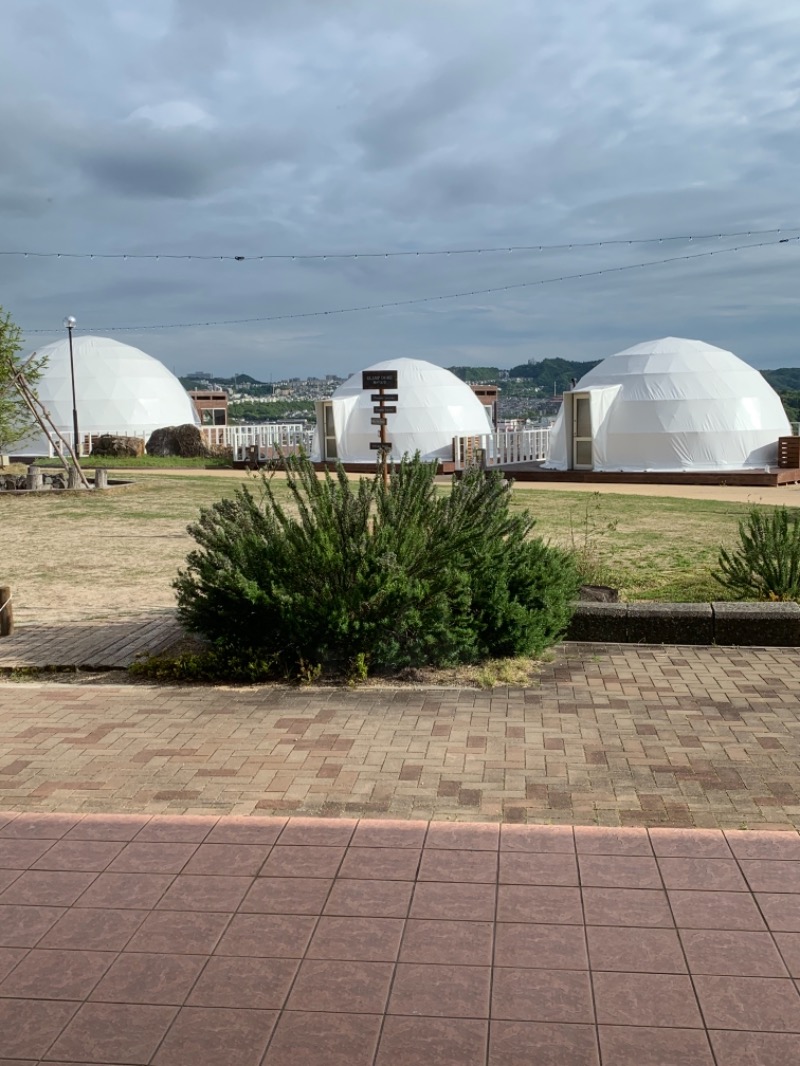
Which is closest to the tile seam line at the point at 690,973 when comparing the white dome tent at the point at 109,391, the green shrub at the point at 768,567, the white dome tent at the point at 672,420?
the green shrub at the point at 768,567

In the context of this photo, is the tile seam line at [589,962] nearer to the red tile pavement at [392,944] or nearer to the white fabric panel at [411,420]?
the red tile pavement at [392,944]

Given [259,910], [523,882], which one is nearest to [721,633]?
[523,882]

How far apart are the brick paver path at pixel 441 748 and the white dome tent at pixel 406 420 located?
1023 inches

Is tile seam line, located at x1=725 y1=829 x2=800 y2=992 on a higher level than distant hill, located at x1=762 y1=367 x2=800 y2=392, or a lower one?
lower

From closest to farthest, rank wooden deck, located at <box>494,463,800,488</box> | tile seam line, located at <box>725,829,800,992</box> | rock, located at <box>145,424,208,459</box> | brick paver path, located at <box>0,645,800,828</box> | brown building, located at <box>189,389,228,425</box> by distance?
tile seam line, located at <box>725,829,800,992</box>, brick paver path, located at <box>0,645,800,828</box>, wooden deck, located at <box>494,463,800,488</box>, rock, located at <box>145,424,208,459</box>, brown building, located at <box>189,389,228,425</box>

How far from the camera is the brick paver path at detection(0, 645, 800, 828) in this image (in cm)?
427

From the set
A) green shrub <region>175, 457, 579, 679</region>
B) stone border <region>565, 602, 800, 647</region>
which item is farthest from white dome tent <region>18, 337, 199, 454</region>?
stone border <region>565, 602, 800, 647</region>

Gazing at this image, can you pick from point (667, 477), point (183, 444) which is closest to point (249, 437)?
point (183, 444)

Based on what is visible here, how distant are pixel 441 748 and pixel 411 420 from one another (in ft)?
93.6

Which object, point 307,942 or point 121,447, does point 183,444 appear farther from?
point 307,942

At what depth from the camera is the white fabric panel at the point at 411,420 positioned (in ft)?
108

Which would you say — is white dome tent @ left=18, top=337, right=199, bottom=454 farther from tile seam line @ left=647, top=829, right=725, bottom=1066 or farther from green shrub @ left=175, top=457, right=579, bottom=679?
tile seam line @ left=647, top=829, right=725, bottom=1066

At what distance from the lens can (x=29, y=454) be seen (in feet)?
132

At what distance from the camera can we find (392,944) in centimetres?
313
